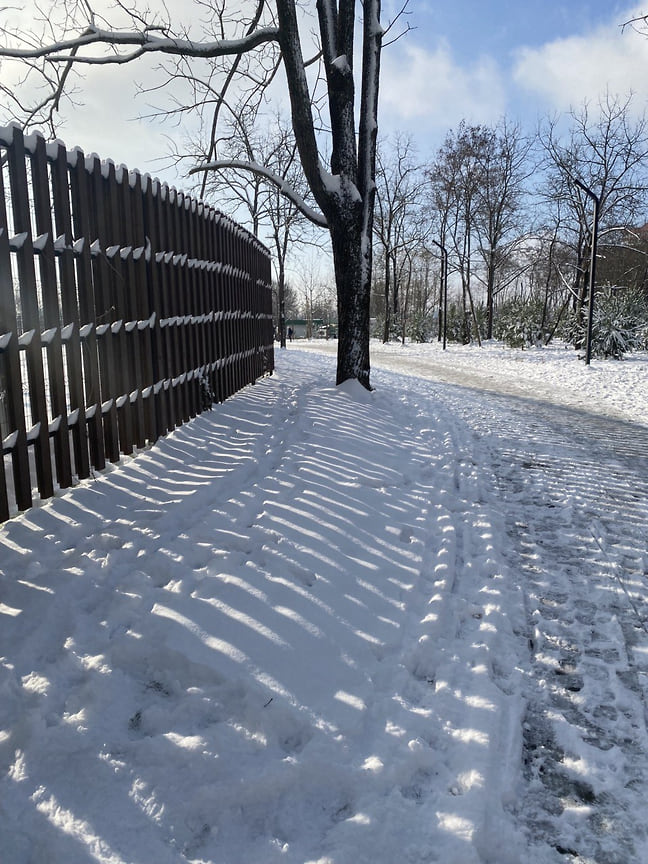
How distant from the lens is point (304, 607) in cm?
309

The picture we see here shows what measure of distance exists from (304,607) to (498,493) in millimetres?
2761

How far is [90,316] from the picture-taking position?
475 cm

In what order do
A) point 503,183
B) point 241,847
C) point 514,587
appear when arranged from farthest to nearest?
point 503,183, point 514,587, point 241,847

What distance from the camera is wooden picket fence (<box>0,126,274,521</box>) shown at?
3.85 meters

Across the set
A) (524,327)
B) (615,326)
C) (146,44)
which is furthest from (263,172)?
(524,327)

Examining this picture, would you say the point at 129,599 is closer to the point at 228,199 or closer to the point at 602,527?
the point at 602,527

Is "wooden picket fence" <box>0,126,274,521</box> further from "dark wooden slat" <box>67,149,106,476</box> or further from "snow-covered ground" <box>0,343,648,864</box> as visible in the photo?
"snow-covered ground" <box>0,343,648,864</box>

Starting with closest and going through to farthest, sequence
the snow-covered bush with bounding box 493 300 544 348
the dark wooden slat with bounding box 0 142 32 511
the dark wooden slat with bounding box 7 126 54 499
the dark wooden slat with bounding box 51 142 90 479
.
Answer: the dark wooden slat with bounding box 0 142 32 511 → the dark wooden slat with bounding box 7 126 54 499 → the dark wooden slat with bounding box 51 142 90 479 → the snow-covered bush with bounding box 493 300 544 348

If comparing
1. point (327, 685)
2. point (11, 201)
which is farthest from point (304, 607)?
point (11, 201)

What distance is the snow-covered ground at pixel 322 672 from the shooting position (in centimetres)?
186

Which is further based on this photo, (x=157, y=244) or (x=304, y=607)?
(x=157, y=244)

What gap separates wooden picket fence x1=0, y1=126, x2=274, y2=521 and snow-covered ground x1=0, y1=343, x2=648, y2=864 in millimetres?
482

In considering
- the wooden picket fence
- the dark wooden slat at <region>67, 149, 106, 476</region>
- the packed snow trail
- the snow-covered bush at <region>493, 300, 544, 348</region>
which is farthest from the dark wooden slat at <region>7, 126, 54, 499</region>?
the snow-covered bush at <region>493, 300, 544, 348</region>

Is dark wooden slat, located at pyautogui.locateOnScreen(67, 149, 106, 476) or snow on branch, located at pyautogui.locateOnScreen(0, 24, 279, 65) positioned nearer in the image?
dark wooden slat, located at pyautogui.locateOnScreen(67, 149, 106, 476)
